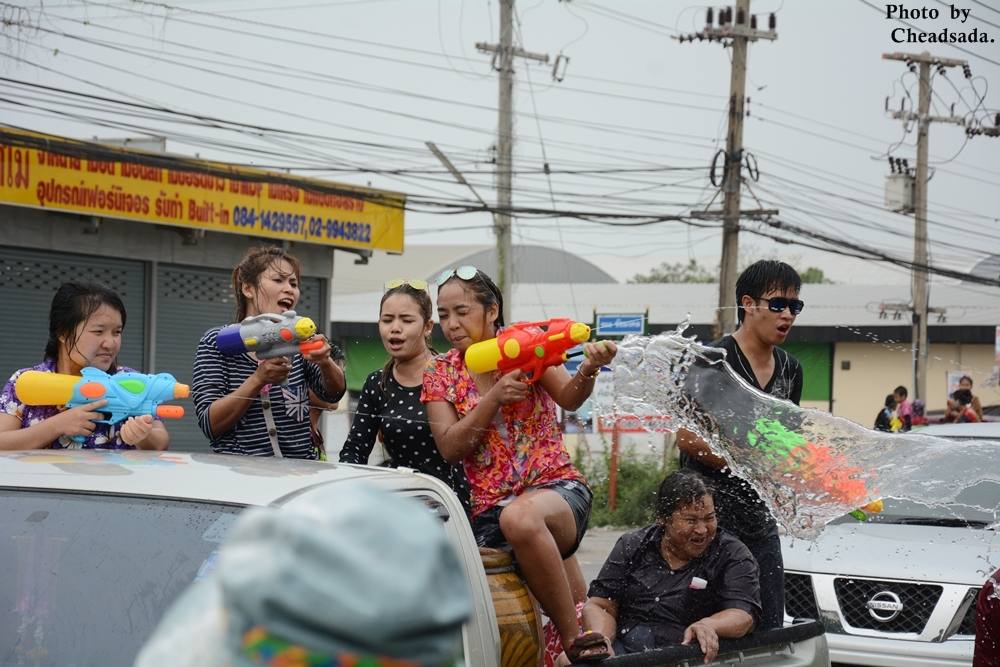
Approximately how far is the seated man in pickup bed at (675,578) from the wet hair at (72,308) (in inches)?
86.2

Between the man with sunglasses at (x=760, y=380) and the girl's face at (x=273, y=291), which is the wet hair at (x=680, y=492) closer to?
the man with sunglasses at (x=760, y=380)

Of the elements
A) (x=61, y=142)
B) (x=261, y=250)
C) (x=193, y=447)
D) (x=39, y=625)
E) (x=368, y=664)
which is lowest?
(x=193, y=447)

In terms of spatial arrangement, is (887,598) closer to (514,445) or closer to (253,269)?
(514,445)

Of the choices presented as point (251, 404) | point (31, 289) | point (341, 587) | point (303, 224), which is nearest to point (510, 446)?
point (251, 404)

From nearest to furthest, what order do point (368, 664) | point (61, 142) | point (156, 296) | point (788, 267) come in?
point (368, 664) < point (788, 267) < point (61, 142) < point (156, 296)

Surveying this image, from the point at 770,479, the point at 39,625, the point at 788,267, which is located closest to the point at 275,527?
the point at 39,625

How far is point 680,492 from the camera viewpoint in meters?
5.41

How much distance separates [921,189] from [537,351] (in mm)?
28438

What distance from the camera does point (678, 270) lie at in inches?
2965

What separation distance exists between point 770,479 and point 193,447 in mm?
13577

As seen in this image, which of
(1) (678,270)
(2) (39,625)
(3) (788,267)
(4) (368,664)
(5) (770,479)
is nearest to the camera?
(4) (368,664)

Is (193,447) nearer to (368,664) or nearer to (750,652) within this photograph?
(750,652)

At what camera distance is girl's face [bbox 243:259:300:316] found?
525 cm

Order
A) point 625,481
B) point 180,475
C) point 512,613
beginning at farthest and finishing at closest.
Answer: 1. point 625,481
2. point 512,613
3. point 180,475
